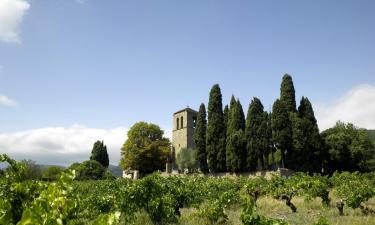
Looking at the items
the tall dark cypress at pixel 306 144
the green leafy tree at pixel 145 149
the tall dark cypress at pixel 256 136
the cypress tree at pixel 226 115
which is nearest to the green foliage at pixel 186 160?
the green leafy tree at pixel 145 149

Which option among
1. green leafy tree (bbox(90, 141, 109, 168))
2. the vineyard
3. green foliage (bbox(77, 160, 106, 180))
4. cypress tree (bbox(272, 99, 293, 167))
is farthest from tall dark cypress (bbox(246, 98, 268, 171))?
green leafy tree (bbox(90, 141, 109, 168))

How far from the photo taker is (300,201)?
19578 mm

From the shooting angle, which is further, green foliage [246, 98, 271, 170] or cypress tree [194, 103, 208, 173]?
cypress tree [194, 103, 208, 173]

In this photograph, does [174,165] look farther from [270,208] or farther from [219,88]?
[270,208]

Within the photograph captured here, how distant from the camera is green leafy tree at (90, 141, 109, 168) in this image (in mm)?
70938

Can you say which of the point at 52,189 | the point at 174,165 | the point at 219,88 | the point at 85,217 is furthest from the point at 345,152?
the point at 52,189

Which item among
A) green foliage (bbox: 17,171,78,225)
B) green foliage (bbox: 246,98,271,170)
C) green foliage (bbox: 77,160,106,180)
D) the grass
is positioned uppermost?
green foliage (bbox: 246,98,271,170)

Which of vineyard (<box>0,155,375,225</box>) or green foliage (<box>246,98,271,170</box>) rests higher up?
green foliage (<box>246,98,271,170</box>)

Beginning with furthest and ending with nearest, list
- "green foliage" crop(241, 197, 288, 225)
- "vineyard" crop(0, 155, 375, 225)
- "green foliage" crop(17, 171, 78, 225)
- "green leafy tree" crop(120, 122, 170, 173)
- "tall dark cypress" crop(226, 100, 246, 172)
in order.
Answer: "green leafy tree" crop(120, 122, 170, 173) < "tall dark cypress" crop(226, 100, 246, 172) < "green foliage" crop(241, 197, 288, 225) < "vineyard" crop(0, 155, 375, 225) < "green foliage" crop(17, 171, 78, 225)

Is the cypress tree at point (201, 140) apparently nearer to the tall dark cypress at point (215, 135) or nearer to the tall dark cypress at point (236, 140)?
the tall dark cypress at point (215, 135)

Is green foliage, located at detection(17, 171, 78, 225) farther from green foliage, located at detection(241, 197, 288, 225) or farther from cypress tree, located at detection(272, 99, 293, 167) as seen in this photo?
cypress tree, located at detection(272, 99, 293, 167)

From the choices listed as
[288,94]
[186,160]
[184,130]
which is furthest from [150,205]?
[184,130]

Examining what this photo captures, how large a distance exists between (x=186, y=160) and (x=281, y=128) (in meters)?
18.1

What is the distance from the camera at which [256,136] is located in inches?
1602
